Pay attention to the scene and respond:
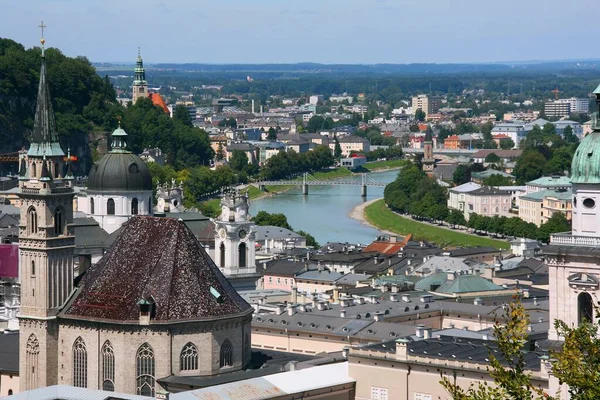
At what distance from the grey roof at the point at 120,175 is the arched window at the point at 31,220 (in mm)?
13593

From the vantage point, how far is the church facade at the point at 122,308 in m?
34.5

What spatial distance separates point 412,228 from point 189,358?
56984 mm

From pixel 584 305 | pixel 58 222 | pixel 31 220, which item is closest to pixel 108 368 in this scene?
pixel 58 222

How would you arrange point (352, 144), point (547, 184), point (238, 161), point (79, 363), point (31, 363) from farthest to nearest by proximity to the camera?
1. point (352, 144)
2. point (238, 161)
3. point (547, 184)
4. point (31, 363)
5. point (79, 363)

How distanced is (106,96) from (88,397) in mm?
77804

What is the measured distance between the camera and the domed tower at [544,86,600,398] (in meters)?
26.1

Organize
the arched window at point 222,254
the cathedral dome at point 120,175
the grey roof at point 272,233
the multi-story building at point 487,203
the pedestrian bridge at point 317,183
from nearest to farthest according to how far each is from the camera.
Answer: the arched window at point 222,254, the cathedral dome at point 120,175, the grey roof at point 272,233, the multi-story building at point 487,203, the pedestrian bridge at point 317,183

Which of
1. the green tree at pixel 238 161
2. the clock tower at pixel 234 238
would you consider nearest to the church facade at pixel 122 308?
the clock tower at pixel 234 238

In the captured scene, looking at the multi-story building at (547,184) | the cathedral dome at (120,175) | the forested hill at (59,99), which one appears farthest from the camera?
the forested hill at (59,99)

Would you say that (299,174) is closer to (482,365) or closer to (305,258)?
(305,258)

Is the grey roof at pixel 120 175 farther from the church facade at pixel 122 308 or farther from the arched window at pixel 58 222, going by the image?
A: the arched window at pixel 58 222

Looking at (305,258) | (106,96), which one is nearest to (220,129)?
(106,96)

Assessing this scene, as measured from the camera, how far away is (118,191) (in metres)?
49.9

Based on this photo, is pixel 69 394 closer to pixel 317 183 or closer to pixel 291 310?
pixel 291 310
